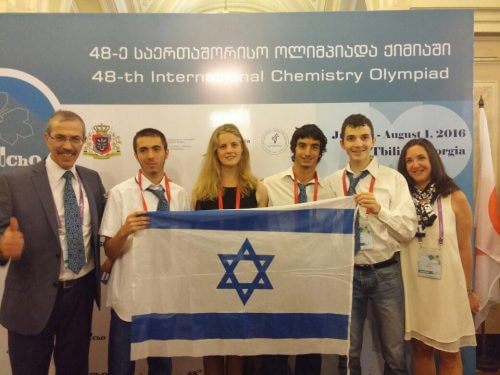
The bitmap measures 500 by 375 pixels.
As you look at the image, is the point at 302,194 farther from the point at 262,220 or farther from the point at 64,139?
the point at 64,139

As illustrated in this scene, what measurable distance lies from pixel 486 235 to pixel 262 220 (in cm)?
223

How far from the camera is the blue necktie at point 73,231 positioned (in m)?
2.33

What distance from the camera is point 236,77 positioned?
10.7ft

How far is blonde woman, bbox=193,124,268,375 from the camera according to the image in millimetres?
2600

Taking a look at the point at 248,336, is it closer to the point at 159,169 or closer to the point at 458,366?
the point at 159,169

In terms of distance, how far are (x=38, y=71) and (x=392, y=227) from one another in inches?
117

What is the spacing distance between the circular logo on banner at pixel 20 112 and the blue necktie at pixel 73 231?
1.19 m

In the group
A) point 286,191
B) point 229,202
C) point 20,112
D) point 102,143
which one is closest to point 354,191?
point 286,191

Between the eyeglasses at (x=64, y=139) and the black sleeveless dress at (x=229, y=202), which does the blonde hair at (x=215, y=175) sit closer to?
the black sleeveless dress at (x=229, y=202)

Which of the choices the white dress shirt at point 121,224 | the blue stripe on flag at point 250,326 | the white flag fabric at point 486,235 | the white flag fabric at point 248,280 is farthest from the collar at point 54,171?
the white flag fabric at point 486,235

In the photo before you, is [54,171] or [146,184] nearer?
[54,171]

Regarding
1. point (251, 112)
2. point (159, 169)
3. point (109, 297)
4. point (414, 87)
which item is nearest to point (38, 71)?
point (159, 169)

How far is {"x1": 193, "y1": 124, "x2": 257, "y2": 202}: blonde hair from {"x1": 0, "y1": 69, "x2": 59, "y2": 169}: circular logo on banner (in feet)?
4.93

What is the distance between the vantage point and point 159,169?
101 inches
